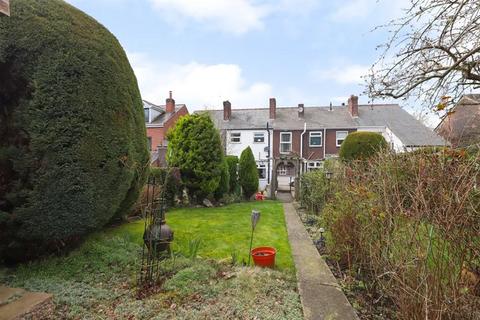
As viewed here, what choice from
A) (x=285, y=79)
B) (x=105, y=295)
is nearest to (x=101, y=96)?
(x=105, y=295)

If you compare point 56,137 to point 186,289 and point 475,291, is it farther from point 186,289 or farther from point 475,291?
point 475,291

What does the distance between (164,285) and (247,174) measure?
9186 millimetres

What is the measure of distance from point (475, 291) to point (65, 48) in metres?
5.21

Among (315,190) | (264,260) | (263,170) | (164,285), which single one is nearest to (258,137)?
(263,170)

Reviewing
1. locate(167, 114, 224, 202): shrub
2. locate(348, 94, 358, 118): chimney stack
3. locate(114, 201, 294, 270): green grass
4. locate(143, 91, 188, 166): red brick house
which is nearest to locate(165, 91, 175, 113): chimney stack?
locate(143, 91, 188, 166): red brick house

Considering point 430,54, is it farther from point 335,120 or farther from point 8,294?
point 335,120

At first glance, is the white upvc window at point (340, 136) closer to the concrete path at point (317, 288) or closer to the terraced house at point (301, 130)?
the terraced house at point (301, 130)

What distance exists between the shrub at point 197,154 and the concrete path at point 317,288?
15.2 ft

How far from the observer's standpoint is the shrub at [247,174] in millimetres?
12195

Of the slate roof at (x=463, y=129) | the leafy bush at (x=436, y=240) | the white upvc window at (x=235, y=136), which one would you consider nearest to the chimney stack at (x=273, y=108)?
the white upvc window at (x=235, y=136)

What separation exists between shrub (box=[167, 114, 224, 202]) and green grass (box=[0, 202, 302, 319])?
4285 mm

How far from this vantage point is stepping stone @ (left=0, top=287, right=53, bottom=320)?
2.49 metres

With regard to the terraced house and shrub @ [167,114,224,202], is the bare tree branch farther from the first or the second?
the terraced house

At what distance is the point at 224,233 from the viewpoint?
18.8 feet
